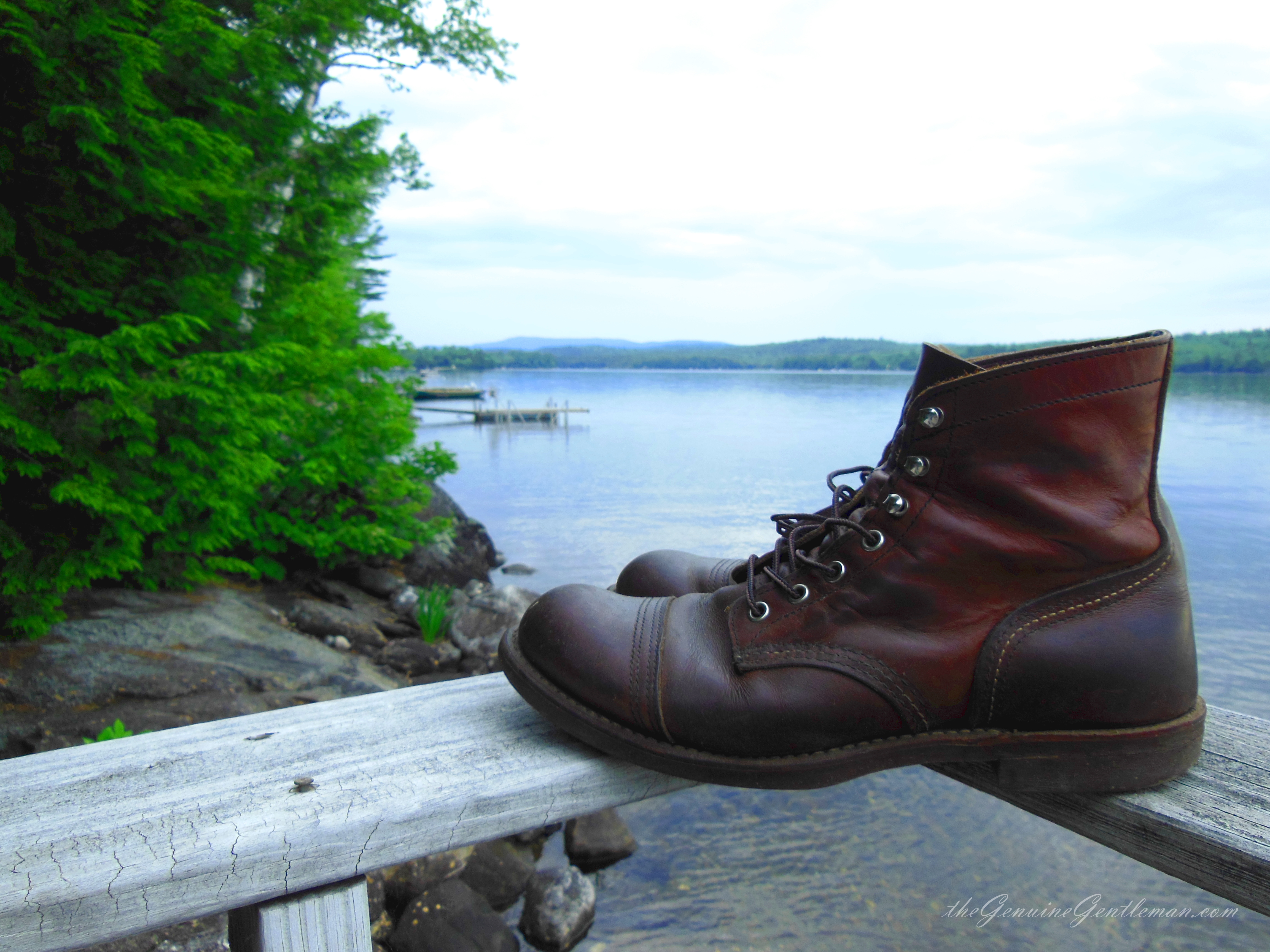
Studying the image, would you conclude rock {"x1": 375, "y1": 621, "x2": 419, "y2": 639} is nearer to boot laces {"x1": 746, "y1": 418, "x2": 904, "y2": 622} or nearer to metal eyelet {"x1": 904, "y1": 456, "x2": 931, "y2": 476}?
boot laces {"x1": 746, "y1": 418, "x2": 904, "y2": 622}

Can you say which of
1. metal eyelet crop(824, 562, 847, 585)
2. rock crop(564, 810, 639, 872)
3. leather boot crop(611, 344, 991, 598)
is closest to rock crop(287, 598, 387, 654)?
rock crop(564, 810, 639, 872)

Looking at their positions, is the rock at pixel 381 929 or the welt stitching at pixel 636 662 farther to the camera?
the rock at pixel 381 929

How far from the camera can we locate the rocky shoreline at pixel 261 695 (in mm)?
3650

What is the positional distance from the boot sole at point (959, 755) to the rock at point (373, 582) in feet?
27.2

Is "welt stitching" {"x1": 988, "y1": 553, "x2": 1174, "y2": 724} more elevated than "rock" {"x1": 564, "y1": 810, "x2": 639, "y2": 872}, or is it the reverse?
"welt stitching" {"x1": 988, "y1": 553, "x2": 1174, "y2": 724}

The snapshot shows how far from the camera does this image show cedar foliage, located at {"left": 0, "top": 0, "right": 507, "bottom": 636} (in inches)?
155

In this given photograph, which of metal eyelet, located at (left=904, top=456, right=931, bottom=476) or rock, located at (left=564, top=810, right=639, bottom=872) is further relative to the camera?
rock, located at (left=564, top=810, right=639, bottom=872)

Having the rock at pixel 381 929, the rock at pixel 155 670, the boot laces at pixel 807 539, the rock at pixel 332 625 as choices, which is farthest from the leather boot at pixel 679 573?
the rock at pixel 332 625

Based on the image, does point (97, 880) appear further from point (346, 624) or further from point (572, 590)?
point (346, 624)

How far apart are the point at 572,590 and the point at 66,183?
4.47m

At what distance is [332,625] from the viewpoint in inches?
270

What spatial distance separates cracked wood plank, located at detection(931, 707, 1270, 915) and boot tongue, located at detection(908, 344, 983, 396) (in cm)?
60

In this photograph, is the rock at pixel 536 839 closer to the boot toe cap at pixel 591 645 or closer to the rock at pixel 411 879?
the rock at pixel 411 879

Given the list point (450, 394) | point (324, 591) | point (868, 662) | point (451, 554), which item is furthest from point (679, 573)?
point (450, 394)
